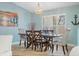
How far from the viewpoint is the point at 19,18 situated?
1.65 meters

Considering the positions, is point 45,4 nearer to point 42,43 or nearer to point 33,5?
point 33,5

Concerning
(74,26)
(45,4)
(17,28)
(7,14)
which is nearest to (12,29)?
(17,28)

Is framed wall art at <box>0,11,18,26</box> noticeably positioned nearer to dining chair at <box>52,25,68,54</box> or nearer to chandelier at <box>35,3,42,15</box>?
chandelier at <box>35,3,42,15</box>

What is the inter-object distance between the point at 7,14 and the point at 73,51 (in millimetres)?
955

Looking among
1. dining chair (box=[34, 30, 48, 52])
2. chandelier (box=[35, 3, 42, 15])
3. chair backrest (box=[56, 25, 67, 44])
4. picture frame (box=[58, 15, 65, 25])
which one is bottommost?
dining chair (box=[34, 30, 48, 52])

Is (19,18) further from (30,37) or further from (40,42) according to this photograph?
(40,42)

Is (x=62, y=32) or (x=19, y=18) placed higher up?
(x=19, y=18)

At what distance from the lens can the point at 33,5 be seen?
1.65 metres

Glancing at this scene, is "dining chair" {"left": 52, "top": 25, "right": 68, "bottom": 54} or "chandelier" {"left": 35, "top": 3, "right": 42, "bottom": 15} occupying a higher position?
"chandelier" {"left": 35, "top": 3, "right": 42, "bottom": 15}

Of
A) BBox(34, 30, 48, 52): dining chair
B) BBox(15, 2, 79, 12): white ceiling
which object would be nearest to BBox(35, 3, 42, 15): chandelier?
BBox(15, 2, 79, 12): white ceiling

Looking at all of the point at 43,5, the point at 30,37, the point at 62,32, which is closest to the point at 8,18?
the point at 30,37

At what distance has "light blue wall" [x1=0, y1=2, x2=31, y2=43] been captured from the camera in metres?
1.61

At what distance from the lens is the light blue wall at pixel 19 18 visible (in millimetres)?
1612

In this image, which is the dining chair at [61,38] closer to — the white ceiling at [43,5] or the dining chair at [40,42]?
the dining chair at [40,42]
